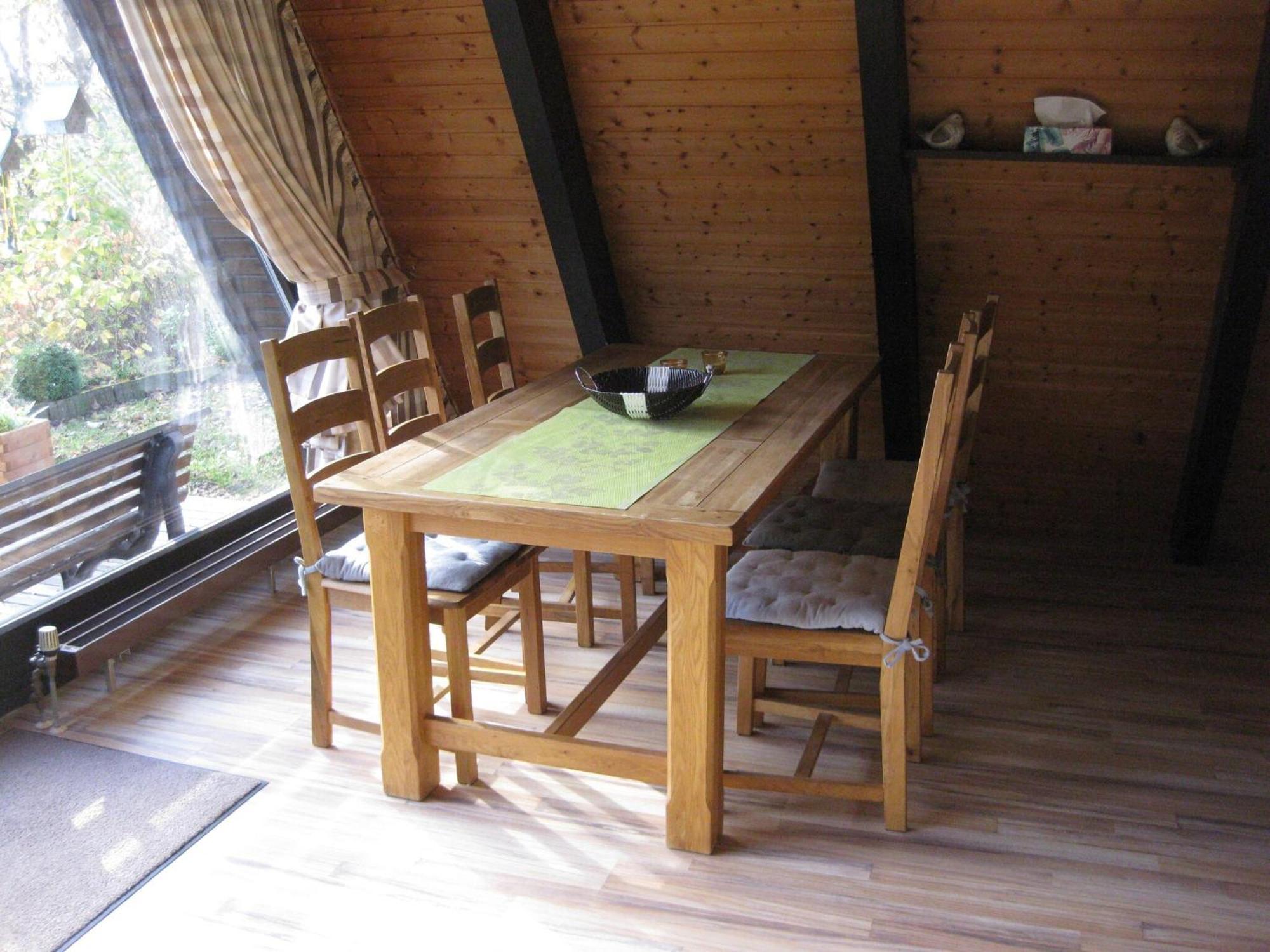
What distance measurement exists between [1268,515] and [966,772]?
6.24 feet

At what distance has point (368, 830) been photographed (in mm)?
2457

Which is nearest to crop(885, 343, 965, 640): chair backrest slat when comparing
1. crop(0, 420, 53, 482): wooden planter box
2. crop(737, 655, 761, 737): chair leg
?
crop(737, 655, 761, 737): chair leg

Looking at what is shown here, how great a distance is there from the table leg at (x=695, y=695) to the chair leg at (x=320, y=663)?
88cm

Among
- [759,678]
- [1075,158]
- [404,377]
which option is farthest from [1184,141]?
[404,377]

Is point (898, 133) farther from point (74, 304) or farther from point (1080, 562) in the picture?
point (74, 304)

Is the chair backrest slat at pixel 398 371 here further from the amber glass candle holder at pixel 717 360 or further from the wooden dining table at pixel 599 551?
the amber glass candle holder at pixel 717 360

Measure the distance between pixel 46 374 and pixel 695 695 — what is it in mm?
1913

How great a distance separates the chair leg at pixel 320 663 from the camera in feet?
8.84

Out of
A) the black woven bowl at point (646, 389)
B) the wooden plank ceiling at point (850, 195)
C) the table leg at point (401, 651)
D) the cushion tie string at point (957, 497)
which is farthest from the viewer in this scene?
the wooden plank ceiling at point (850, 195)

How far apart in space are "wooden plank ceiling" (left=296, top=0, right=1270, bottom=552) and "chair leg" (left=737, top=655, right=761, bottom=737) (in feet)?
5.24

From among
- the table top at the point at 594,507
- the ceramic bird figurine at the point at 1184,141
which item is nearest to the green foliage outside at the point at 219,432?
the table top at the point at 594,507

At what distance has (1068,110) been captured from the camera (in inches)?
124

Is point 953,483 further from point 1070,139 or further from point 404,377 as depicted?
point 404,377

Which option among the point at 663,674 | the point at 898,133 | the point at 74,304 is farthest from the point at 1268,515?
the point at 74,304
